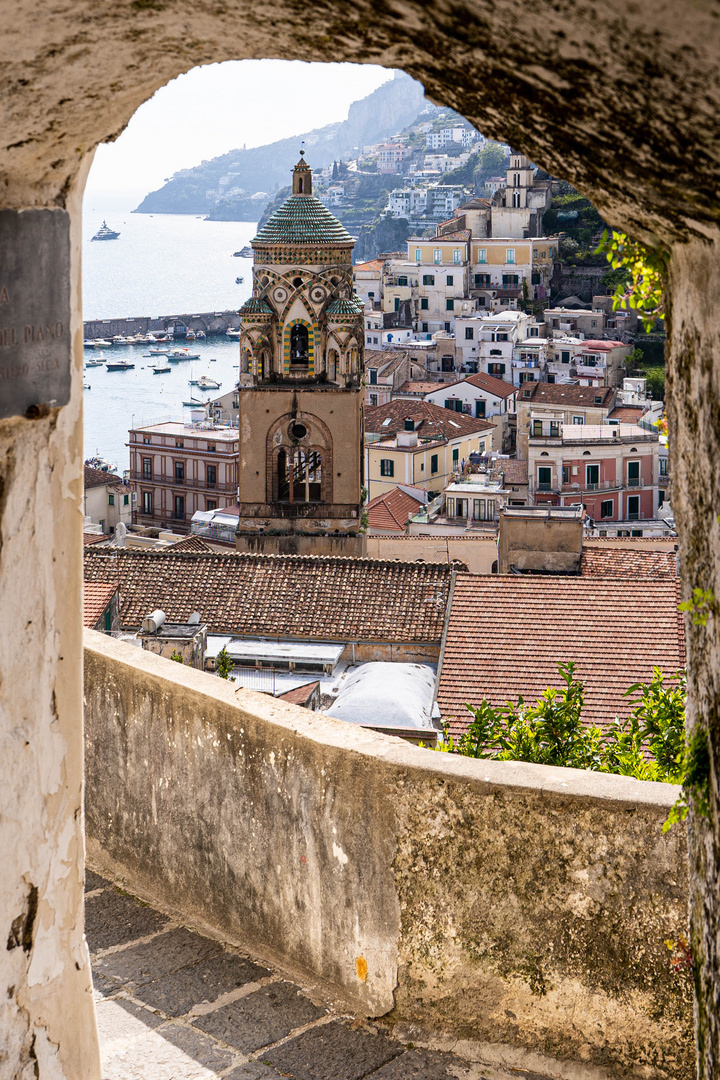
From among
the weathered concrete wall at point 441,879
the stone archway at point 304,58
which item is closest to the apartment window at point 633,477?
the weathered concrete wall at point 441,879

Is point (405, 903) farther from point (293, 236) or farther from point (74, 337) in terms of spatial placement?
point (293, 236)

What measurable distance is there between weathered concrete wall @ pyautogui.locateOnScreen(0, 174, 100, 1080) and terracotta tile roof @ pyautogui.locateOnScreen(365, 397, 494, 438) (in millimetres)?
46176

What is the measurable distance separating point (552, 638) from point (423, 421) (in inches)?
1316

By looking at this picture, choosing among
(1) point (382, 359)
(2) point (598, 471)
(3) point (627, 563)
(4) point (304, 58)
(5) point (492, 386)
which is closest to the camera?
(4) point (304, 58)

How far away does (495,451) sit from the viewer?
175 ft

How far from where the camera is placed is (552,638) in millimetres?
16547

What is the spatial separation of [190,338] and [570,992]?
121431 millimetres

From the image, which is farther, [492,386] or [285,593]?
[492,386]

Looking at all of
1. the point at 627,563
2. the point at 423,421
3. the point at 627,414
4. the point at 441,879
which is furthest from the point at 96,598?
the point at 627,414

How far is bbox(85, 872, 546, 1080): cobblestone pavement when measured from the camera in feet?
9.27

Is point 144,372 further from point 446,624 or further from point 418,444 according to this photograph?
point 446,624

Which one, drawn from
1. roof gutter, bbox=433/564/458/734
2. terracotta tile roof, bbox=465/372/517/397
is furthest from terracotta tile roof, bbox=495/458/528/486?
roof gutter, bbox=433/564/458/734

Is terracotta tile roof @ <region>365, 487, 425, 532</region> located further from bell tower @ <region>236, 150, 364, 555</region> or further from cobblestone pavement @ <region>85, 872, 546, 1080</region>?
cobblestone pavement @ <region>85, 872, 546, 1080</region>

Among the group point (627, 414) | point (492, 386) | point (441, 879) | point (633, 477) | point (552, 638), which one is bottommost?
point (552, 638)
